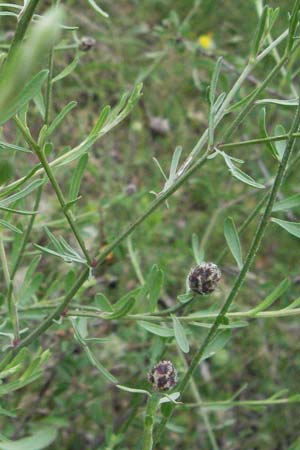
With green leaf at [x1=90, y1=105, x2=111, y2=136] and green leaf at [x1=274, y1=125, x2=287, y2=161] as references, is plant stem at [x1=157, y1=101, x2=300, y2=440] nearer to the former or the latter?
green leaf at [x1=274, y1=125, x2=287, y2=161]

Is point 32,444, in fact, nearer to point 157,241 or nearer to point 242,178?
point 242,178

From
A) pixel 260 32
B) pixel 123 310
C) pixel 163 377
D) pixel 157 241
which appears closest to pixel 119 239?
pixel 123 310

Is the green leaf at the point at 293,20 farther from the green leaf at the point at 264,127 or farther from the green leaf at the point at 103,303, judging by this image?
the green leaf at the point at 103,303

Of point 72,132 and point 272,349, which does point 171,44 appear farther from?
point 272,349

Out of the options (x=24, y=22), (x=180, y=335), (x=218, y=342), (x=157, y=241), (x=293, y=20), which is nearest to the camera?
(x=24, y=22)

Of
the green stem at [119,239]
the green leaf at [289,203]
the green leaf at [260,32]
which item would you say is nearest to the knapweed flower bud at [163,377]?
the green stem at [119,239]

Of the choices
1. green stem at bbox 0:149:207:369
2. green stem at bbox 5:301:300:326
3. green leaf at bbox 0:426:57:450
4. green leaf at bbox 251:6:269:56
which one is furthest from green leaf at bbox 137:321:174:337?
green leaf at bbox 251:6:269:56
